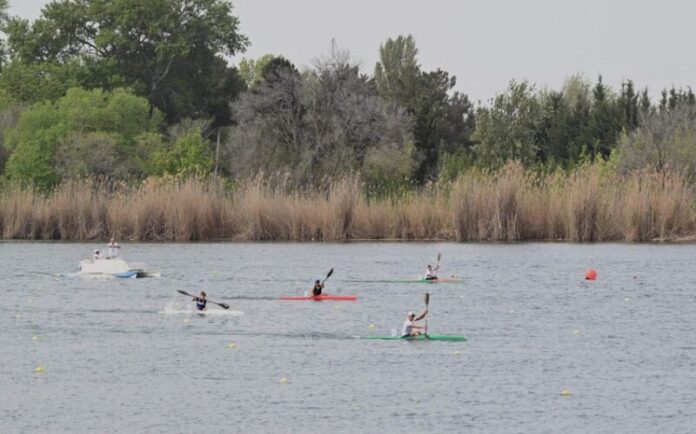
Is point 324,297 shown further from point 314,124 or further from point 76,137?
point 314,124

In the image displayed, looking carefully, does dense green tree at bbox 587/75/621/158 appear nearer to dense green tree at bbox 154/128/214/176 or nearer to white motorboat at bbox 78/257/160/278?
dense green tree at bbox 154/128/214/176

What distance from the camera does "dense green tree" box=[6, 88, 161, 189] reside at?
281 feet

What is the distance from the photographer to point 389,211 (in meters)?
65.1

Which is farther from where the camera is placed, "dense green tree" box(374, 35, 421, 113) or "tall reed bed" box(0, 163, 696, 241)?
"dense green tree" box(374, 35, 421, 113)

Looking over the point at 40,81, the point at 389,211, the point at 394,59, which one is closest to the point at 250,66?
the point at 394,59

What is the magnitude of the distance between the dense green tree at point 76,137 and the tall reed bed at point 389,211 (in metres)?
15.4

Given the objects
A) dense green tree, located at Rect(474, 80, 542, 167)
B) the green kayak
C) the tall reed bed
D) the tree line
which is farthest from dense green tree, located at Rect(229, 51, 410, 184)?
the green kayak

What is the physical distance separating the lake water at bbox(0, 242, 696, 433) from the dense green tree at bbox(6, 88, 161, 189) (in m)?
32.8

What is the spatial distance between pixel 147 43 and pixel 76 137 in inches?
1032

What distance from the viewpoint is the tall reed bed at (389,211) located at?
202 ft

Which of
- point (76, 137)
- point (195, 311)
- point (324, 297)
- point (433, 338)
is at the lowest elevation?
point (433, 338)

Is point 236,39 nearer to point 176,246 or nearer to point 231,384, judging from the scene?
point 176,246

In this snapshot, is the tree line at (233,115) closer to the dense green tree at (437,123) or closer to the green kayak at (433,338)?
the dense green tree at (437,123)

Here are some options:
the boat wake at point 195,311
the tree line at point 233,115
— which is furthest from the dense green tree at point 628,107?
the boat wake at point 195,311
